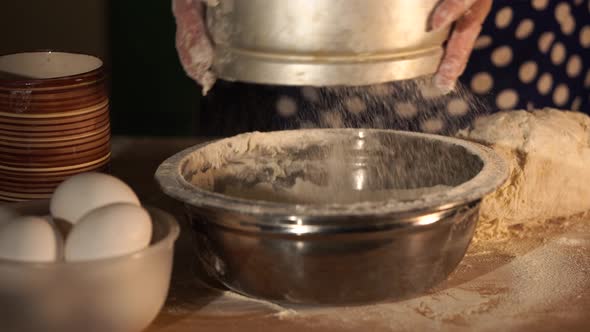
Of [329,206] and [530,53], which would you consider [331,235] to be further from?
[530,53]

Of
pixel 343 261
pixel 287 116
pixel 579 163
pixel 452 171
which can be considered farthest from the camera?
pixel 287 116

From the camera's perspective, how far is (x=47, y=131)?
1.16 m

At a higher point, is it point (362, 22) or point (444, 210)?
point (362, 22)

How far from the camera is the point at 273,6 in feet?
3.37

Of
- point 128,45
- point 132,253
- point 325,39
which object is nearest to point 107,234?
point 132,253

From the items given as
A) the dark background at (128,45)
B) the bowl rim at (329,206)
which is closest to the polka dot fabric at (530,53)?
the bowl rim at (329,206)

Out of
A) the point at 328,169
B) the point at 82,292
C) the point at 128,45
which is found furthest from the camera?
the point at 128,45

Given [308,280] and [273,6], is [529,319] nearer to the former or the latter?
[308,280]

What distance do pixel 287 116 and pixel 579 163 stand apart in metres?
0.55

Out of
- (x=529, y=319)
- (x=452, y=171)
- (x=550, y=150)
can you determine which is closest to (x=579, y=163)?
(x=550, y=150)

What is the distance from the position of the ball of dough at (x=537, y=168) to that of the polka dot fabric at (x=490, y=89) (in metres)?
0.24

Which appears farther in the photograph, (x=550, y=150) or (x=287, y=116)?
(x=287, y=116)

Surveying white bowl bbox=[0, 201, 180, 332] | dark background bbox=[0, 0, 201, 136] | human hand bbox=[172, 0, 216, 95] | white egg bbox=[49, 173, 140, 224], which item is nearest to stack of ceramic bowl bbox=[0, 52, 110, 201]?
human hand bbox=[172, 0, 216, 95]

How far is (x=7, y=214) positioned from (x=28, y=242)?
0.41 ft
